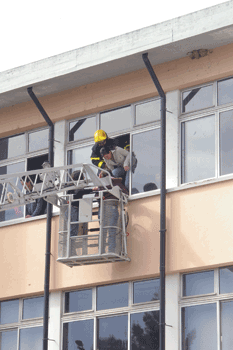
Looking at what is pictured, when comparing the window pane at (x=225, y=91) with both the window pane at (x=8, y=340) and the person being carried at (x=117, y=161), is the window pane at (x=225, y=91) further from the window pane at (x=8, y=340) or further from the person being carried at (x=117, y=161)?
the window pane at (x=8, y=340)

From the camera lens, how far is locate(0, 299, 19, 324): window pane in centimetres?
1614

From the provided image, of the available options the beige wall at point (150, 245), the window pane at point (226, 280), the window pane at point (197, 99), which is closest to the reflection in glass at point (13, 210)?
the beige wall at point (150, 245)

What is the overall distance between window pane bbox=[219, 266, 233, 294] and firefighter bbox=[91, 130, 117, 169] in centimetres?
318

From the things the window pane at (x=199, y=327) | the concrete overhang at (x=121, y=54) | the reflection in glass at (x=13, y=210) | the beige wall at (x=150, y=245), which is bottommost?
the window pane at (x=199, y=327)

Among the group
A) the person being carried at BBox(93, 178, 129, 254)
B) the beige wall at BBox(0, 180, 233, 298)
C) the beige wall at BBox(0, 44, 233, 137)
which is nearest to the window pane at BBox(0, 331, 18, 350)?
the beige wall at BBox(0, 180, 233, 298)

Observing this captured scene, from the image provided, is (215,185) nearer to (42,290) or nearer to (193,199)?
(193,199)

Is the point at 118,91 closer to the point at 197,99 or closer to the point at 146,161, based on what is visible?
the point at 146,161

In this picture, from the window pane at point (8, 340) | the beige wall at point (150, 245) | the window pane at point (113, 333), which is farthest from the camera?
the window pane at point (8, 340)

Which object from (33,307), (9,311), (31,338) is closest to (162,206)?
(33,307)

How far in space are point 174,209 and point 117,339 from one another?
97.4 inches

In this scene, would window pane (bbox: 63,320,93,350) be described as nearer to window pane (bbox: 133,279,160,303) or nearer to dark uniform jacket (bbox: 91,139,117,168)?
window pane (bbox: 133,279,160,303)

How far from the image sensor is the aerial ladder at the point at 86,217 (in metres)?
14.3

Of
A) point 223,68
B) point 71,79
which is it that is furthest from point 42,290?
point 223,68

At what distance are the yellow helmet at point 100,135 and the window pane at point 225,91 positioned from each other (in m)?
2.21
